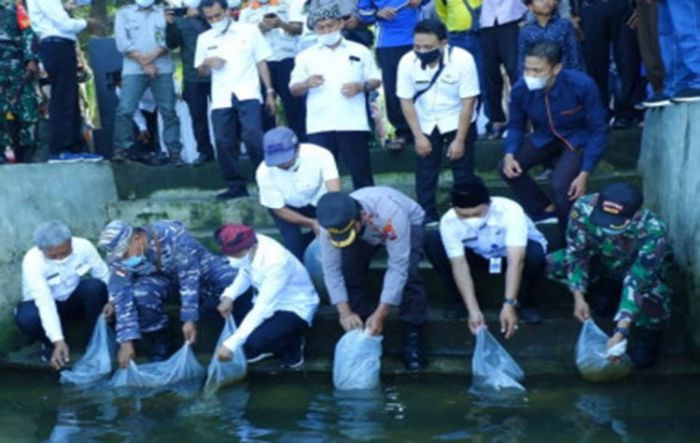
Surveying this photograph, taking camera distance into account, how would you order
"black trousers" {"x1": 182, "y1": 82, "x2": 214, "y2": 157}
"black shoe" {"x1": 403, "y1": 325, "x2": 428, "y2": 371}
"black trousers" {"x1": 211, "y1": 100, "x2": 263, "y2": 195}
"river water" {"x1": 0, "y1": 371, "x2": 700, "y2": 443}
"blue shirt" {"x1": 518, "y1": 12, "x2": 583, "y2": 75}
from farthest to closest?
"black trousers" {"x1": 182, "y1": 82, "x2": 214, "y2": 157}, "black trousers" {"x1": 211, "y1": 100, "x2": 263, "y2": 195}, "blue shirt" {"x1": 518, "y1": 12, "x2": 583, "y2": 75}, "black shoe" {"x1": 403, "y1": 325, "x2": 428, "y2": 371}, "river water" {"x1": 0, "y1": 371, "x2": 700, "y2": 443}

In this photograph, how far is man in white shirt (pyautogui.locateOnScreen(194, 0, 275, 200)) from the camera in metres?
9.51

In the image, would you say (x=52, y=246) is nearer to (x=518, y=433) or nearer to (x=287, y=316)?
(x=287, y=316)

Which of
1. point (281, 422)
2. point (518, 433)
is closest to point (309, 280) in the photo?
point (281, 422)

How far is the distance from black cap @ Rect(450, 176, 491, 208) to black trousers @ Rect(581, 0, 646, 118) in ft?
7.19

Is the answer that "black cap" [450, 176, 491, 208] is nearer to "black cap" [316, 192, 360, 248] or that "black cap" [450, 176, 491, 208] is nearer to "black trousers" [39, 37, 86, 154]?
"black cap" [316, 192, 360, 248]

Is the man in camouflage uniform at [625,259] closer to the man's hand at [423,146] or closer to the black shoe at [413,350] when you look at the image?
the black shoe at [413,350]

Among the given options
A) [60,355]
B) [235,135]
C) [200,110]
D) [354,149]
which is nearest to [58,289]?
[60,355]

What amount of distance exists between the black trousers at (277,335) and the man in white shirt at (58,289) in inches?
45.1

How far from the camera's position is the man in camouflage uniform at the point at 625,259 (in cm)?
714

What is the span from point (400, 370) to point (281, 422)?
1.20m

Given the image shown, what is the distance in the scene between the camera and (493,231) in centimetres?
770

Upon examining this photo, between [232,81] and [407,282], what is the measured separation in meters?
2.73

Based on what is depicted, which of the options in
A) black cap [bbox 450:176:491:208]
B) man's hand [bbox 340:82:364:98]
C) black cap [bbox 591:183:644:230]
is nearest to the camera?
black cap [bbox 591:183:644:230]

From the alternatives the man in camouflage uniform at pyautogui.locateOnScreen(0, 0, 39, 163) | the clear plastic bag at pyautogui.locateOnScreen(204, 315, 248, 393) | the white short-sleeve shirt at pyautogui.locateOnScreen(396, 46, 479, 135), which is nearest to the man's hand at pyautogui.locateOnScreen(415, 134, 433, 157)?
the white short-sleeve shirt at pyautogui.locateOnScreen(396, 46, 479, 135)
